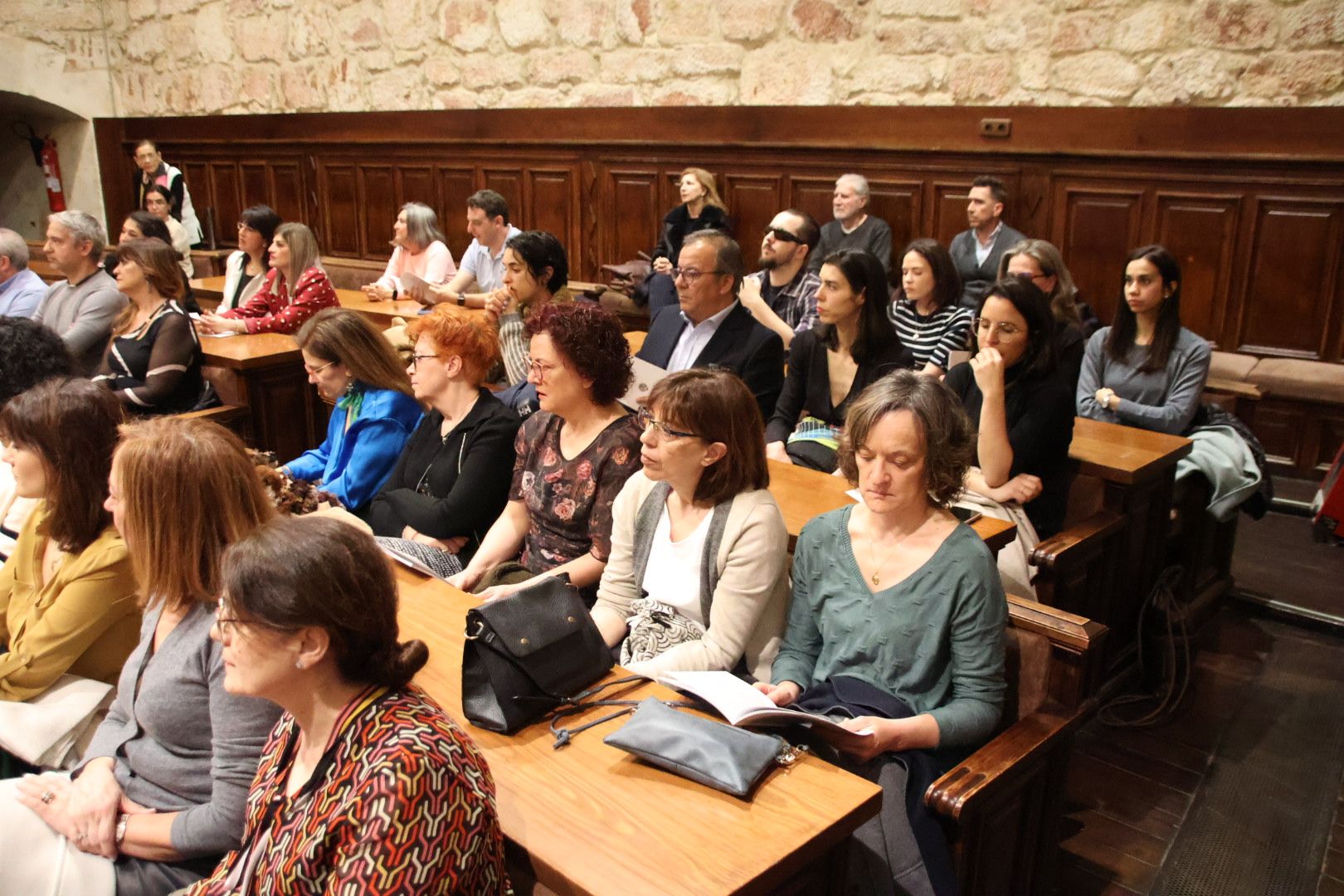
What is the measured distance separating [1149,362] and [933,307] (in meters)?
0.86

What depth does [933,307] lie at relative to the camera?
4.49 meters

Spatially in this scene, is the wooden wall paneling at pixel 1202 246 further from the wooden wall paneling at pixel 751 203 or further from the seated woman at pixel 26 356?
the seated woman at pixel 26 356

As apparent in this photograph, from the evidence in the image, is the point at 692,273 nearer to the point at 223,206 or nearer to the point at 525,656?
the point at 525,656

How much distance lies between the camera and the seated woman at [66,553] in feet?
7.39

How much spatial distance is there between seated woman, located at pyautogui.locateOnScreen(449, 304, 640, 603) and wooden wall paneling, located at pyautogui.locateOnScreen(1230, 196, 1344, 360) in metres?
3.83

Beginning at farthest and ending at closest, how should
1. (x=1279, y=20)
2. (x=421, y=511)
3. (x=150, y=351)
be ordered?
(x=1279, y=20) < (x=150, y=351) < (x=421, y=511)

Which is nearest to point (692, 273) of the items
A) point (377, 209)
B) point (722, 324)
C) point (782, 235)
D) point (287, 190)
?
point (722, 324)

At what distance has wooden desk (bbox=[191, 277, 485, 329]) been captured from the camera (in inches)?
227

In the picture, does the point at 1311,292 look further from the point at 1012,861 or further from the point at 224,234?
the point at 224,234

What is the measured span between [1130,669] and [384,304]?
14.1ft

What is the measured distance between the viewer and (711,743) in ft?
5.52

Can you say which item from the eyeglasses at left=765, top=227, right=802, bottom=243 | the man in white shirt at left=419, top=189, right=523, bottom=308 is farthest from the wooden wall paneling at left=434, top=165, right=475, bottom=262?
the eyeglasses at left=765, top=227, right=802, bottom=243

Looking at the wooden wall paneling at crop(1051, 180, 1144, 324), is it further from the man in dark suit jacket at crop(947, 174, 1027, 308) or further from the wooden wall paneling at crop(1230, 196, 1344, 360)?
the wooden wall paneling at crop(1230, 196, 1344, 360)

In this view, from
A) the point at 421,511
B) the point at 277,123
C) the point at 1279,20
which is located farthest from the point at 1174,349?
the point at 277,123
